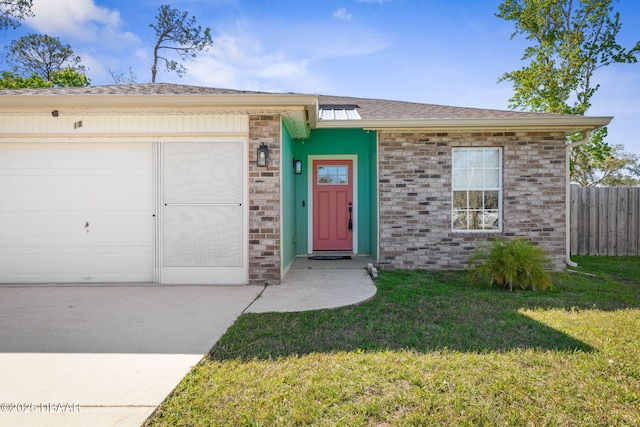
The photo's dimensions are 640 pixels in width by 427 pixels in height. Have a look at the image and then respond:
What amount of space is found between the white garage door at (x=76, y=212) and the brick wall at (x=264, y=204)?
1626mm

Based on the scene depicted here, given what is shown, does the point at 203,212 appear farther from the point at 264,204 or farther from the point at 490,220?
the point at 490,220

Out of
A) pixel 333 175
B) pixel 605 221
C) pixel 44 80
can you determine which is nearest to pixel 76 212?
pixel 333 175

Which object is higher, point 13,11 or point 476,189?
point 13,11

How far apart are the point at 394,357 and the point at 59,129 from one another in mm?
5797

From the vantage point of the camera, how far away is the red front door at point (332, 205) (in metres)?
8.27

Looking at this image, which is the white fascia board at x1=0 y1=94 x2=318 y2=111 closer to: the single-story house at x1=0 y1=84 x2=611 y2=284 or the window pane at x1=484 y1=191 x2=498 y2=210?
the single-story house at x1=0 y1=84 x2=611 y2=284

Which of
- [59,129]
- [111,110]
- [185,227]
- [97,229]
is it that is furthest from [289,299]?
[59,129]

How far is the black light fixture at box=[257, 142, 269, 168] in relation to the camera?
17.3ft

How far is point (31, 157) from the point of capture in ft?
18.3

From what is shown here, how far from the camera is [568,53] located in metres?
12.2

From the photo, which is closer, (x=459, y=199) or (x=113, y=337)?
(x=113, y=337)

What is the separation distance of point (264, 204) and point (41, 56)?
19646mm

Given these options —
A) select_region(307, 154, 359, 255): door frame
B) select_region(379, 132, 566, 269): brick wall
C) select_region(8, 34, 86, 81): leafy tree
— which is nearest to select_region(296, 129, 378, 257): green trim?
select_region(307, 154, 359, 255): door frame

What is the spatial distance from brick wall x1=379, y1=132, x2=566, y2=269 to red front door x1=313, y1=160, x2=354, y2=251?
5.14 ft
